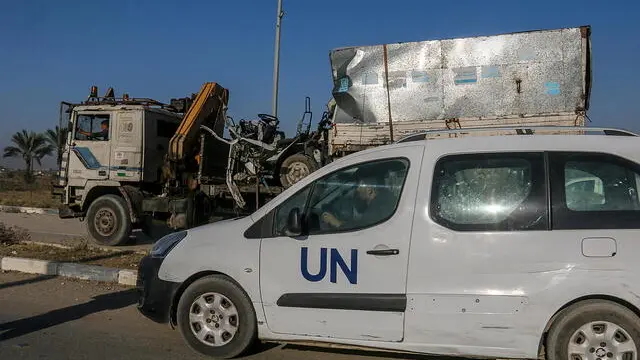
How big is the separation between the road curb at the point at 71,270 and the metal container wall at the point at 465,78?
3.87 meters

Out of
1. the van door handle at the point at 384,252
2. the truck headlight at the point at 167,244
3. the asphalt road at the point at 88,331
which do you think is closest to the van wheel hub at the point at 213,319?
the asphalt road at the point at 88,331

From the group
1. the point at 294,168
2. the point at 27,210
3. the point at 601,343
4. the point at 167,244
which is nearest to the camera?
the point at 601,343

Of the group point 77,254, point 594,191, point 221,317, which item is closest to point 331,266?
point 221,317

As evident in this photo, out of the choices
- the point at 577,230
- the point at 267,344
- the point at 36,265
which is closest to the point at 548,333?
the point at 577,230

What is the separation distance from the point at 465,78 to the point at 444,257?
15.1ft

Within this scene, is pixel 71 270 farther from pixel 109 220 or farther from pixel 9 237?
pixel 109 220

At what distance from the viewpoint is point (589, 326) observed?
3.84 metres

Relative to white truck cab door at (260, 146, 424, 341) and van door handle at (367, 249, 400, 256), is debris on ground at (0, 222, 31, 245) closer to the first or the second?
white truck cab door at (260, 146, 424, 341)

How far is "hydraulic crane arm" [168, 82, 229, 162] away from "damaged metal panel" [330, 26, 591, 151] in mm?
3347

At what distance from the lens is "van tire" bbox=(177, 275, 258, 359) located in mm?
4520

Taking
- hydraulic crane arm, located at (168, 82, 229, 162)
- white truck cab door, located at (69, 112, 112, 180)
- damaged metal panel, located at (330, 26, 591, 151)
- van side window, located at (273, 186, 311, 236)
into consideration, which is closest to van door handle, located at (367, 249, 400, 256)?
van side window, located at (273, 186, 311, 236)

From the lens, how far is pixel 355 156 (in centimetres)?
459

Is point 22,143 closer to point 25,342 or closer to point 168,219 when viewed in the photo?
point 168,219

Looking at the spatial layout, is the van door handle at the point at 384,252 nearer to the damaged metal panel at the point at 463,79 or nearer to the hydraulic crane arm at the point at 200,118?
the damaged metal panel at the point at 463,79
